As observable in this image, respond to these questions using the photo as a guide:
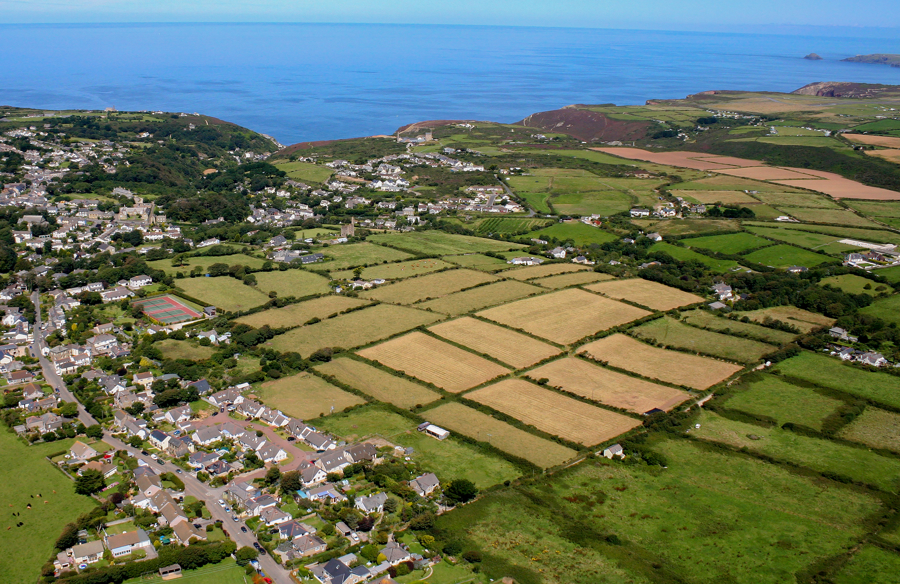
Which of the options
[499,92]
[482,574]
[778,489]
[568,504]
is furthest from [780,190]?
[499,92]

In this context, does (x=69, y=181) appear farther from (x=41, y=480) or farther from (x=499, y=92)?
(x=499, y=92)

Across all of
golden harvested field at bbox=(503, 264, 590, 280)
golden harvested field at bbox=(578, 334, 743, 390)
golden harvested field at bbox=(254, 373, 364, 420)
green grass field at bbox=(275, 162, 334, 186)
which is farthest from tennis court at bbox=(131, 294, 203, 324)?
green grass field at bbox=(275, 162, 334, 186)

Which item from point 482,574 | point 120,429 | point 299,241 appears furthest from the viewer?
point 299,241

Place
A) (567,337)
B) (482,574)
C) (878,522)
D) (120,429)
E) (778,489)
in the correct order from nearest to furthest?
(482,574), (878,522), (778,489), (120,429), (567,337)

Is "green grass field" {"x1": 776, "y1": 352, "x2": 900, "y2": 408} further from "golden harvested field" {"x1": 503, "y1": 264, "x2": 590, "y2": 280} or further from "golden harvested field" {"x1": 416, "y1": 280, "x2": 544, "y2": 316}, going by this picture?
"golden harvested field" {"x1": 503, "y1": 264, "x2": 590, "y2": 280}

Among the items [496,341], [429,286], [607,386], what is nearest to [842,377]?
[607,386]

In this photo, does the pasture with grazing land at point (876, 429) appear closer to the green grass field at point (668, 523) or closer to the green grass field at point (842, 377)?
the green grass field at point (842, 377)
